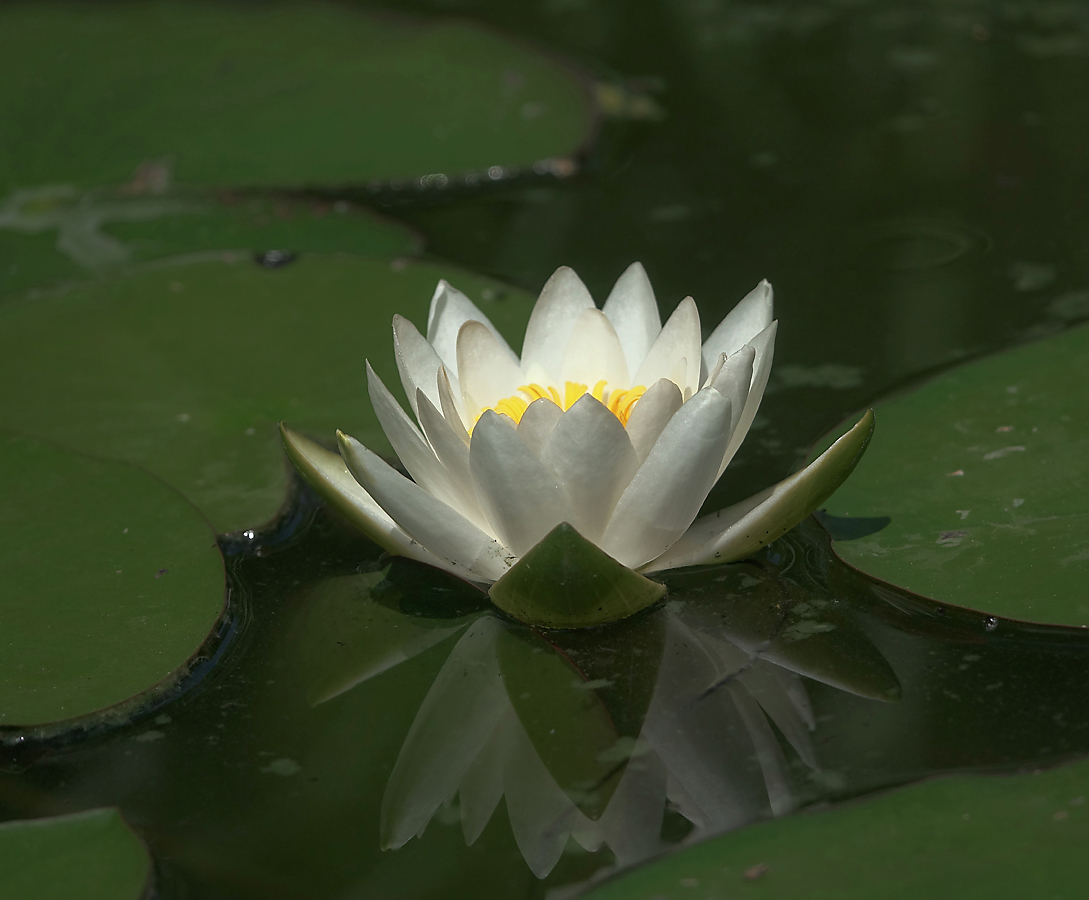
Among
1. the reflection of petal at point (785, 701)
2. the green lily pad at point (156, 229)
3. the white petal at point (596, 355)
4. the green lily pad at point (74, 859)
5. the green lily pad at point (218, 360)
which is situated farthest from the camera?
the green lily pad at point (156, 229)

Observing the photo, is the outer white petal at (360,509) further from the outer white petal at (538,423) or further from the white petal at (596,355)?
the white petal at (596,355)

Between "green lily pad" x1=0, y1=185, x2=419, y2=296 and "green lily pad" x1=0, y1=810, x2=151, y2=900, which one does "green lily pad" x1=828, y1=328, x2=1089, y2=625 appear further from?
"green lily pad" x1=0, y1=185, x2=419, y2=296

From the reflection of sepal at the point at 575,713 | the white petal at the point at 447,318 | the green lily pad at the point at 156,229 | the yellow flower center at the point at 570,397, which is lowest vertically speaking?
the reflection of sepal at the point at 575,713

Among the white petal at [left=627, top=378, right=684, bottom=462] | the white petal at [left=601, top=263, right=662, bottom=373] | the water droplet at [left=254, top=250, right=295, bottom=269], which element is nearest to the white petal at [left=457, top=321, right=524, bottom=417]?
the white petal at [left=601, top=263, right=662, bottom=373]

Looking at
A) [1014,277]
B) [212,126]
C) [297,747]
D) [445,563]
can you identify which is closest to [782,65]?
[1014,277]

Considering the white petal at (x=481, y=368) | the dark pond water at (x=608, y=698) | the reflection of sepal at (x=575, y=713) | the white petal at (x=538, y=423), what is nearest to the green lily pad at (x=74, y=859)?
the dark pond water at (x=608, y=698)

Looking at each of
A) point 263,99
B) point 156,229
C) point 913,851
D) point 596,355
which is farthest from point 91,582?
point 263,99

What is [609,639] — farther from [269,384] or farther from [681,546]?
[269,384]

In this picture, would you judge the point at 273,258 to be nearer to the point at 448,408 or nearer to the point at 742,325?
the point at 448,408
